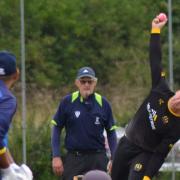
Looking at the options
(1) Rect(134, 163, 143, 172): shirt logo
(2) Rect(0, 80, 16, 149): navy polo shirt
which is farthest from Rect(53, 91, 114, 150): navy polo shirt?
(2) Rect(0, 80, 16, 149): navy polo shirt

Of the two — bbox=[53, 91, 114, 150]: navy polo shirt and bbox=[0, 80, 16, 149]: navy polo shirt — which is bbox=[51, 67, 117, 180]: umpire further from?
bbox=[0, 80, 16, 149]: navy polo shirt

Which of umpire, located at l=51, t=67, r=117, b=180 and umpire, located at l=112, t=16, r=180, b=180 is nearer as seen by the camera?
umpire, located at l=112, t=16, r=180, b=180

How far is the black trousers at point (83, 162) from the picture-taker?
10703 millimetres

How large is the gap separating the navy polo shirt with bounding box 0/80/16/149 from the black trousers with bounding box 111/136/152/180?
2.72 metres

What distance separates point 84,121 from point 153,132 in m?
1.74

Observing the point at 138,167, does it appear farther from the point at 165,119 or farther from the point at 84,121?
the point at 84,121

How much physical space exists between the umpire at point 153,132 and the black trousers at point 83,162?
4.42ft

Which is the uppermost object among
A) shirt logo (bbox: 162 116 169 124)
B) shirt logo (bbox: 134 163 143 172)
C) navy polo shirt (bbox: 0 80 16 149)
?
navy polo shirt (bbox: 0 80 16 149)

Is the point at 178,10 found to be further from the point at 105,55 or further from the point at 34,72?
the point at 105,55

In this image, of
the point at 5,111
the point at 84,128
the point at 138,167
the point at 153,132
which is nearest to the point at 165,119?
the point at 153,132

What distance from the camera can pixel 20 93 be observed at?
503 inches

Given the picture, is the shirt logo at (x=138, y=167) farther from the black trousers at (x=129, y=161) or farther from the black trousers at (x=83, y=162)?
the black trousers at (x=83, y=162)

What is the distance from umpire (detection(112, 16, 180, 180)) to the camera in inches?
351

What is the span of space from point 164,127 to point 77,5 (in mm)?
10830
